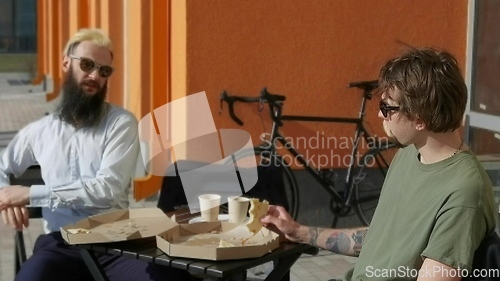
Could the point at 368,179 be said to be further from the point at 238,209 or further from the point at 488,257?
the point at 488,257

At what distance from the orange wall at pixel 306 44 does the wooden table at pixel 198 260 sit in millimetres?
2972

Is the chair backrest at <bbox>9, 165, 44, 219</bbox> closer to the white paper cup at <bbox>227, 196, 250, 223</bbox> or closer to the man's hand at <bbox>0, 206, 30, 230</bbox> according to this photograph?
the man's hand at <bbox>0, 206, 30, 230</bbox>

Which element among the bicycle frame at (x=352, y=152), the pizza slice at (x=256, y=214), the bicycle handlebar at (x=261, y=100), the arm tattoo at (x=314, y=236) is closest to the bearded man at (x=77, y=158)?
the pizza slice at (x=256, y=214)

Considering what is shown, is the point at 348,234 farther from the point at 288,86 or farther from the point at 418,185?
the point at 288,86

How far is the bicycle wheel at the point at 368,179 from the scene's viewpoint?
6.06 meters

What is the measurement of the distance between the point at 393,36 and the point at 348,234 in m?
3.61

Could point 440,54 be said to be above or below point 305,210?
above

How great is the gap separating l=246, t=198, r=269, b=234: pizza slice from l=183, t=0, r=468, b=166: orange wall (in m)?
3.10

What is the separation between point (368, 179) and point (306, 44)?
106 cm

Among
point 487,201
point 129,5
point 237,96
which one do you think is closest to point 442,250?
point 487,201

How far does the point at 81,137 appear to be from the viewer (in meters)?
3.70

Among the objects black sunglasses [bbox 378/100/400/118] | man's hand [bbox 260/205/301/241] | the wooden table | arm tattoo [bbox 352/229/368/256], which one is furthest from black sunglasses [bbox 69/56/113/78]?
black sunglasses [bbox 378/100/400/118]

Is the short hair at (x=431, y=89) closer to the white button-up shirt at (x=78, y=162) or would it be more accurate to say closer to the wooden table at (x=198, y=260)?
the wooden table at (x=198, y=260)

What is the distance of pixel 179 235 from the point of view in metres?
2.92
